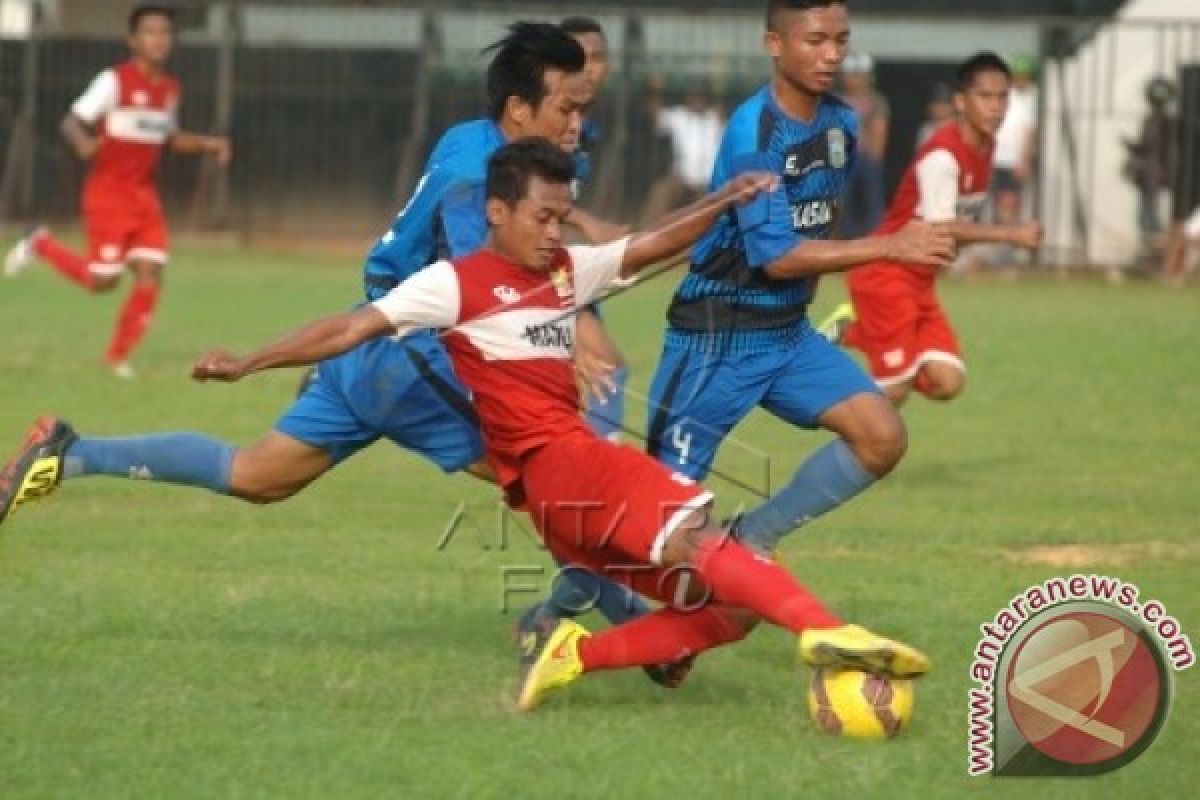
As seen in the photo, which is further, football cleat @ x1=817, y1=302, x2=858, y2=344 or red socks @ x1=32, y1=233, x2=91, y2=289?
red socks @ x1=32, y1=233, x2=91, y2=289

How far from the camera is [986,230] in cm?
947

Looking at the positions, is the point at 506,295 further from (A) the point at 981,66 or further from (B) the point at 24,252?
(B) the point at 24,252

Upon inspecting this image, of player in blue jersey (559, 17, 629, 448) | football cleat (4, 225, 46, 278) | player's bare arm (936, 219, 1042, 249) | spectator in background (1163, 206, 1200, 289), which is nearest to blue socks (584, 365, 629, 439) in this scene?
player in blue jersey (559, 17, 629, 448)

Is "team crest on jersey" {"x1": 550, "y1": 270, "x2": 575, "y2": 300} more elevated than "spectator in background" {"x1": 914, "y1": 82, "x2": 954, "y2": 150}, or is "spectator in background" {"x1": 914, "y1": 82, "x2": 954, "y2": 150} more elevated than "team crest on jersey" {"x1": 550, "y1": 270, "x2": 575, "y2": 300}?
"spectator in background" {"x1": 914, "y1": 82, "x2": 954, "y2": 150}

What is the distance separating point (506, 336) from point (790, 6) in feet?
6.30

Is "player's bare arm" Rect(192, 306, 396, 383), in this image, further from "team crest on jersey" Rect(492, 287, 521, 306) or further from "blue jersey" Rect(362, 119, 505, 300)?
"blue jersey" Rect(362, 119, 505, 300)

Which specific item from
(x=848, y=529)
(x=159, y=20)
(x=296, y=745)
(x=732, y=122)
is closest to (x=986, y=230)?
(x=732, y=122)

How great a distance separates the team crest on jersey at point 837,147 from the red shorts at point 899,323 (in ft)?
12.1

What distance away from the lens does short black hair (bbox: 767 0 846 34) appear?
28.4 feet

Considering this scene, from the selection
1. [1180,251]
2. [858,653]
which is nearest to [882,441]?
[858,653]

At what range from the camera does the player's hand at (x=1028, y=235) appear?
28.3 ft

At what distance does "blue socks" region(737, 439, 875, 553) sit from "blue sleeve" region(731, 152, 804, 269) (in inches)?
27.1

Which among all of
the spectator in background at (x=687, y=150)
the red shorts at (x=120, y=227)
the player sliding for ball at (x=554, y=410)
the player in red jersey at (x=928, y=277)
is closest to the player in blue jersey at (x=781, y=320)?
the player sliding for ball at (x=554, y=410)

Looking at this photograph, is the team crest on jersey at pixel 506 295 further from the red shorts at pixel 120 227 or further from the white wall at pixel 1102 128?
the white wall at pixel 1102 128
